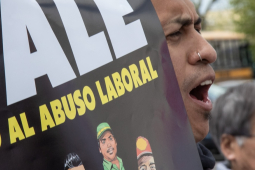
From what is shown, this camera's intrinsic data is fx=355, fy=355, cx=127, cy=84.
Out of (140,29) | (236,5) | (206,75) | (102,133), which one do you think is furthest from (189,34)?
(236,5)

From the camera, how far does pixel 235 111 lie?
6.73 feet

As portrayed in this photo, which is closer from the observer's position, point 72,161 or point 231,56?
point 72,161

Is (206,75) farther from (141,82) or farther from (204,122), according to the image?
(141,82)

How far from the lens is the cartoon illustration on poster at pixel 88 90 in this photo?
3.14 feet

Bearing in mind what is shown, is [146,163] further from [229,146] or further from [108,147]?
[229,146]

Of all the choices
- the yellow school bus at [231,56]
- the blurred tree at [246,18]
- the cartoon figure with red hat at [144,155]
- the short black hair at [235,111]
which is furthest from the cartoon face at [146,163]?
the blurred tree at [246,18]

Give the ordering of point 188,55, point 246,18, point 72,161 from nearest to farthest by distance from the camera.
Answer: point 72,161, point 188,55, point 246,18

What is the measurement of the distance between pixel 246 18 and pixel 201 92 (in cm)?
1849

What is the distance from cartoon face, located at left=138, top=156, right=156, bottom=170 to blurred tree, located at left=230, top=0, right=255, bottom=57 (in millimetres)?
18811

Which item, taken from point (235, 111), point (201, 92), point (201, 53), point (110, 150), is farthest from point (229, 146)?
point (110, 150)

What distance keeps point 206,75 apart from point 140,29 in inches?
13.2

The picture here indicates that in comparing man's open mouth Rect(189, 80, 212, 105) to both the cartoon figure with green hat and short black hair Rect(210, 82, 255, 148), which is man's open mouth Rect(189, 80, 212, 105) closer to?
the cartoon figure with green hat

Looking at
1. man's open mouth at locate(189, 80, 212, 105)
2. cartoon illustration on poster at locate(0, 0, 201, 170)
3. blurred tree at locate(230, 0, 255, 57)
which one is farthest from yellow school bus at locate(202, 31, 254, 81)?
cartoon illustration on poster at locate(0, 0, 201, 170)

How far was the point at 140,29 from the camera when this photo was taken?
3.65 ft
